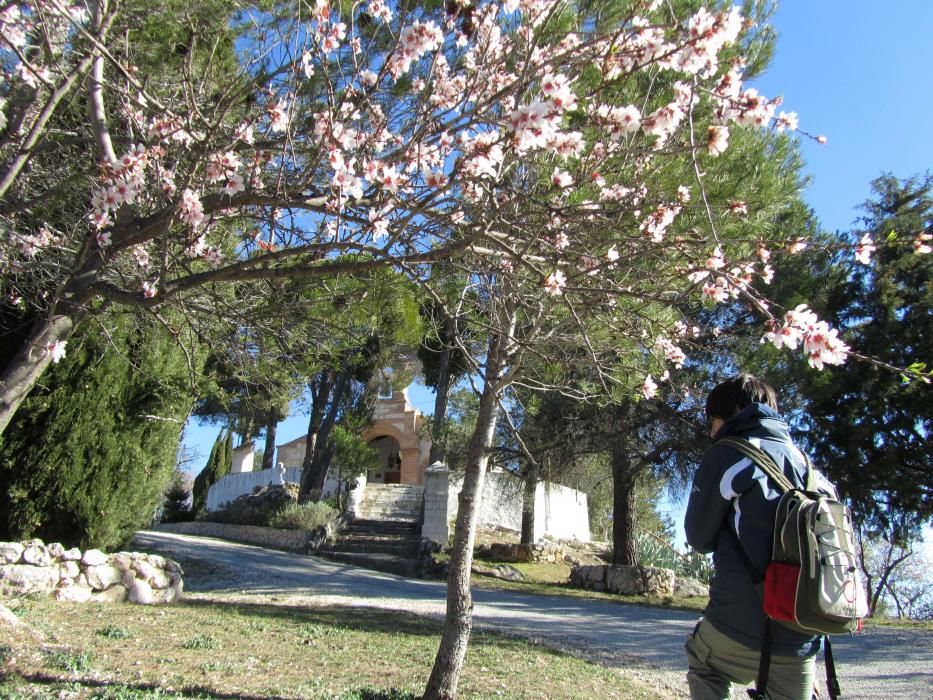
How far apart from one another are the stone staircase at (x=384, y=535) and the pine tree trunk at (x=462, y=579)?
8.95 metres

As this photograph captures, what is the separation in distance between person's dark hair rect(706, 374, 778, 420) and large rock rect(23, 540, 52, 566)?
250 inches

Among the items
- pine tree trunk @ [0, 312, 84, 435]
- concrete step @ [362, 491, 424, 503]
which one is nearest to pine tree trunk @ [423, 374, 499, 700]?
pine tree trunk @ [0, 312, 84, 435]

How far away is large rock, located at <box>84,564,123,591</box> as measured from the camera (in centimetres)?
662

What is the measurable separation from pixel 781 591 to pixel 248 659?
3.80m

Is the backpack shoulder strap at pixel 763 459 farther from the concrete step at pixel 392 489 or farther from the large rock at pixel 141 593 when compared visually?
the concrete step at pixel 392 489

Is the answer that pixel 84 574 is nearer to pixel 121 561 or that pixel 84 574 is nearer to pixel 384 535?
pixel 121 561

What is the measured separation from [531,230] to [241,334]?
3.44m

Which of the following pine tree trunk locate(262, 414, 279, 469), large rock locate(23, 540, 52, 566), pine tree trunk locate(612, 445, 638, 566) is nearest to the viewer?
large rock locate(23, 540, 52, 566)

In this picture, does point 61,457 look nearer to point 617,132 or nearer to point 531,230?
point 531,230

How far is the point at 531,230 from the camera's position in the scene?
3.16 m

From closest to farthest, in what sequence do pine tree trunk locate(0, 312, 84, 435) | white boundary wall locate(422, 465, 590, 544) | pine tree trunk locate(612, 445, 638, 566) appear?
pine tree trunk locate(0, 312, 84, 435) < pine tree trunk locate(612, 445, 638, 566) < white boundary wall locate(422, 465, 590, 544)

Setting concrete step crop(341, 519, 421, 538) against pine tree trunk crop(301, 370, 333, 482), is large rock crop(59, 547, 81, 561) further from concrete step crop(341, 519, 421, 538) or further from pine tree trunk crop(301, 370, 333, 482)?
pine tree trunk crop(301, 370, 333, 482)

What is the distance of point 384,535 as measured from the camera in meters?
15.5

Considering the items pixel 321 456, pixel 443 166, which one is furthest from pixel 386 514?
pixel 443 166
